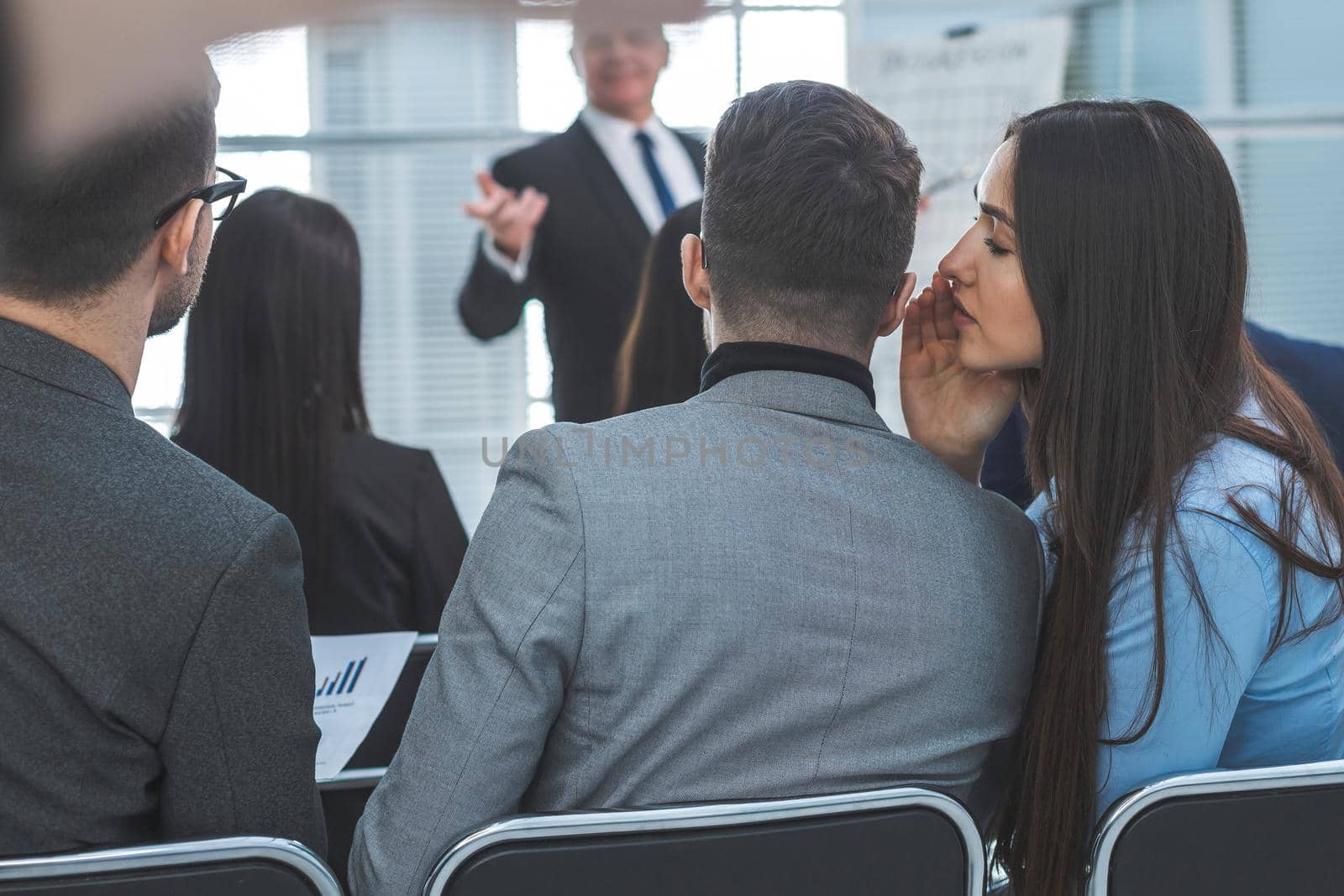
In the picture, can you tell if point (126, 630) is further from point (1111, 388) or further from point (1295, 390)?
point (1295, 390)

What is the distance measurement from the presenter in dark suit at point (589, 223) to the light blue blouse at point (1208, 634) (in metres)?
1.90

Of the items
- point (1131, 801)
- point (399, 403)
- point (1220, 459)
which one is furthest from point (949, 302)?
point (399, 403)

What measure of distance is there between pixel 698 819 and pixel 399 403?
3.54 m

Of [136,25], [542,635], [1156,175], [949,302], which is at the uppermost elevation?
[136,25]

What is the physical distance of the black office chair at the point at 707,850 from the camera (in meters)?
0.94

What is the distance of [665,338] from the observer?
1890 millimetres

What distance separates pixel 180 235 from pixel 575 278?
201cm

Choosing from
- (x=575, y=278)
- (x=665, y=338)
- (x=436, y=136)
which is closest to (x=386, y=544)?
(x=665, y=338)

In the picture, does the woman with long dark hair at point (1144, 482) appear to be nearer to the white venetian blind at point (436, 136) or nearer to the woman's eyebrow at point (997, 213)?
the woman's eyebrow at point (997, 213)

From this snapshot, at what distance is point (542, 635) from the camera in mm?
1018

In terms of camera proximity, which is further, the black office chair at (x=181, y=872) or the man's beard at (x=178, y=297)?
the man's beard at (x=178, y=297)

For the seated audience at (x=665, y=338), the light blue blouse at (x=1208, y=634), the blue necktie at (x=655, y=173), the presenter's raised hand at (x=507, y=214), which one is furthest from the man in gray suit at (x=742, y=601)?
the blue necktie at (x=655, y=173)

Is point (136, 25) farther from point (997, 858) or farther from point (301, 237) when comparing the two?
point (997, 858)

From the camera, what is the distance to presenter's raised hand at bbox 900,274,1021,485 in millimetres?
1391
